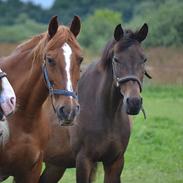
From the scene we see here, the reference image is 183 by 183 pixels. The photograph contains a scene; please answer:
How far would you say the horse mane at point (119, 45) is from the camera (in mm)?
7770

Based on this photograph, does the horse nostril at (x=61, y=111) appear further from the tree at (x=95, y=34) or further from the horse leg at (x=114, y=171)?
the tree at (x=95, y=34)

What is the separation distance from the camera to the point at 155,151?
13.0m

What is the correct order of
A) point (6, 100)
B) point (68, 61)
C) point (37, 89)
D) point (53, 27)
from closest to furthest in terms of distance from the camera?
point (6, 100)
point (68, 61)
point (53, 27)
point (37, 89)

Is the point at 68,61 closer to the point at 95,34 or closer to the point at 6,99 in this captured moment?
the point at 6,99

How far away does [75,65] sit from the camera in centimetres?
612

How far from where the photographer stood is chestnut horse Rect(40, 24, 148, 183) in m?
7.64

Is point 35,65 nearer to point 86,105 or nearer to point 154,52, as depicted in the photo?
point 86,105

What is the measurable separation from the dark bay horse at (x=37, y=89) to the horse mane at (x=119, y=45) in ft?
4.27

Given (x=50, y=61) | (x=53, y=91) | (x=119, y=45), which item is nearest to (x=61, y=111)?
(x=53, y=91)

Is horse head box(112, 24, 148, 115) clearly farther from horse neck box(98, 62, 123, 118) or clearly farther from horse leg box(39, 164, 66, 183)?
horse leg box(39, 164, 66, 183)

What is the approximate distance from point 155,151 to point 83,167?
5466 millimetres

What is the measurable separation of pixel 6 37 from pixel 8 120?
37.6m

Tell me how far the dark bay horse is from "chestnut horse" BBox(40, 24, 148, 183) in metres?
1.08

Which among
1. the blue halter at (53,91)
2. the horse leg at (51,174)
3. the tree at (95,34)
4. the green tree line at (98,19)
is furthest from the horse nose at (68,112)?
the tree at (95,34)
